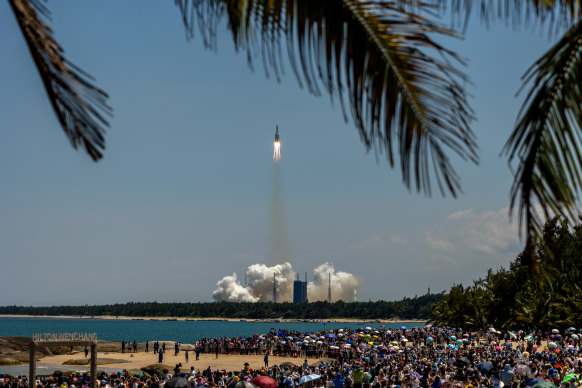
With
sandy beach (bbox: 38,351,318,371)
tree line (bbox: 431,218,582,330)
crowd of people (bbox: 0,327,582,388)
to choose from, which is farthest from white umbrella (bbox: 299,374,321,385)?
tree line (bbox: 431,218,582,330)

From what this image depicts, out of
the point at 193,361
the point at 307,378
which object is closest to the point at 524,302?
the point at 193,361

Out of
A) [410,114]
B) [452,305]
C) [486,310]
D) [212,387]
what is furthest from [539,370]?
[452,305]

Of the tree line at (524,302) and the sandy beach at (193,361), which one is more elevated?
the tree line at (524,302)

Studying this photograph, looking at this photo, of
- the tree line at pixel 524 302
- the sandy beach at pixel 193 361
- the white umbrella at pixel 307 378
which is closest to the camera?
the white umbrella at pixel 307 378

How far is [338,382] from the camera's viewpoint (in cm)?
2578

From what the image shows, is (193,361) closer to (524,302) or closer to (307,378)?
(307,378)

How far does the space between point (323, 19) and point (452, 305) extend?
81.4m

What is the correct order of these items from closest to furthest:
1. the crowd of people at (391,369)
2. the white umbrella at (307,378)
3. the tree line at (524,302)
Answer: the crowd of people at (391,369), the white umbrella at (307,378), the tree line at (524,302)

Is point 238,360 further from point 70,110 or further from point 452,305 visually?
point 70,110

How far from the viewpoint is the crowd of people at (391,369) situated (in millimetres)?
26266

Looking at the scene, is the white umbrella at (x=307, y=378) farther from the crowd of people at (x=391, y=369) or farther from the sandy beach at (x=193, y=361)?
the sandy beach at (x=193, y=361)

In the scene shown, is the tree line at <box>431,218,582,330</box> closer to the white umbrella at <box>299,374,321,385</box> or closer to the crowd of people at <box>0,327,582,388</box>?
the crowd of people at <box>0,327,582,388</box>

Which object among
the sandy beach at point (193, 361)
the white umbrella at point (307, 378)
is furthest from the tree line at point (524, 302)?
the white umbrella at point (307, 378)

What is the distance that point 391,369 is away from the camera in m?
32.1
